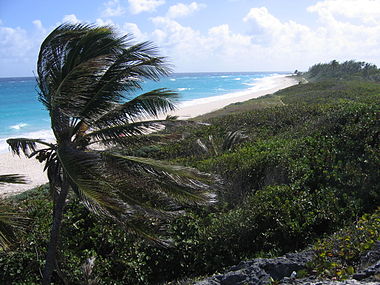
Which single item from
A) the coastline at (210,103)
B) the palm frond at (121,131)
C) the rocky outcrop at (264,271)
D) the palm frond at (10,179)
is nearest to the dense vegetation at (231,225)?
the palm frond at (121,131)

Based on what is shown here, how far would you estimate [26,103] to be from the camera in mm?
65062

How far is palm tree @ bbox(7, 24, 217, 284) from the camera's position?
4934mm

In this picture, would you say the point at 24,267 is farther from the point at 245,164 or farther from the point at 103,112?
the point at 245,164

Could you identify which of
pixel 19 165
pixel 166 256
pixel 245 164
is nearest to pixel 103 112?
pixel 166 256

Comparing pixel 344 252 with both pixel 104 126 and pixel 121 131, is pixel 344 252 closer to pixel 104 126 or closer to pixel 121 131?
pixel 121 131

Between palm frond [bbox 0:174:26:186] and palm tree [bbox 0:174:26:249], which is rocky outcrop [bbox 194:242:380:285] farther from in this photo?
palm frond [bbox 0:174:26:186]

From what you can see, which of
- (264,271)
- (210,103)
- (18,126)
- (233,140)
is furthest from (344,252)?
(210,103)

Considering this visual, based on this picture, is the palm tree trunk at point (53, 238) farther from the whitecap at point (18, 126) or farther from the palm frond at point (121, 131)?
the whitecap at point (18, 126)

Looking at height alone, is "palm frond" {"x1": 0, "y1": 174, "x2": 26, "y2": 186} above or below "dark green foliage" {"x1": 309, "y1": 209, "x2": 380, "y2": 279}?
above

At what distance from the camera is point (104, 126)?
5641mm

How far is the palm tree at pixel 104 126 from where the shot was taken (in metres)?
4.93

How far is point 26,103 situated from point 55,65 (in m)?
65.9

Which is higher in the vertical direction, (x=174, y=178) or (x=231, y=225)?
(x=174, y=178)

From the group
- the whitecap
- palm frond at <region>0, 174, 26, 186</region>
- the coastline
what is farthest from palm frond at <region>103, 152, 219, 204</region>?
the whitecap
